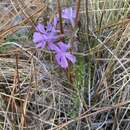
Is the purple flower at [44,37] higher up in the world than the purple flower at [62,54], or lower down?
higher up

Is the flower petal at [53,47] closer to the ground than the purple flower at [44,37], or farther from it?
closer to the ground

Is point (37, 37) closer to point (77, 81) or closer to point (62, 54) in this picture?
point (62, 54)

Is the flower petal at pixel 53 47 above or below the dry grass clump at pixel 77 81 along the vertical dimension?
above

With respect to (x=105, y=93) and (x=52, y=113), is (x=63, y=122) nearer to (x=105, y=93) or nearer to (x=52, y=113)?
(x=52, y=113)

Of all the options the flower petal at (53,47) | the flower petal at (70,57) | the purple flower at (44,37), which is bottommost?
the flower petal at (70,57)

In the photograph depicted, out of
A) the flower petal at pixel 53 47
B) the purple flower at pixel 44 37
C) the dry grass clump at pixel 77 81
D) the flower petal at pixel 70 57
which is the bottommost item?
the dry grass clump at pixel 77 81
